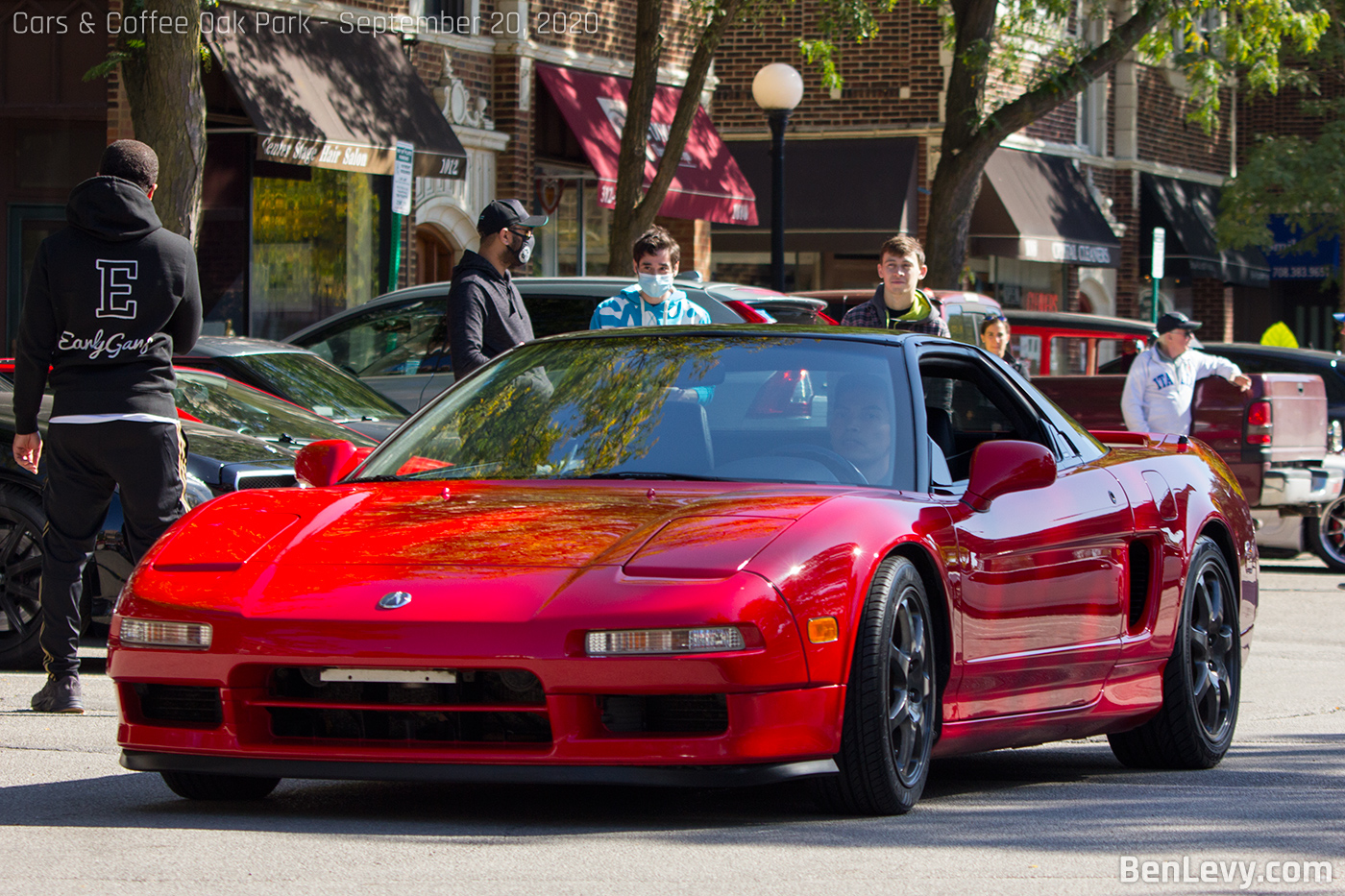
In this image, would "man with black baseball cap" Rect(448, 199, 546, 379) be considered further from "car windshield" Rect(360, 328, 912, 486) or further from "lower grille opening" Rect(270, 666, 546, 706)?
"lower grille opening" Rect(270, 666, 546, 706)

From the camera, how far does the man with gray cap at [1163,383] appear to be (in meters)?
14.2

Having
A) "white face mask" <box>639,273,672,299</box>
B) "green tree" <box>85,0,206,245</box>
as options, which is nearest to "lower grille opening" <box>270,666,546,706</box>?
"white face mask" <box>639,273,672,299</box>

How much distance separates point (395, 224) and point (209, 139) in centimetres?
421

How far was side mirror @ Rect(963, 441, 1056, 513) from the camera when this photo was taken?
18.9ft

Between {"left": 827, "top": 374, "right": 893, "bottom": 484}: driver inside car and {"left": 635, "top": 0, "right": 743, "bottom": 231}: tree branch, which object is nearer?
{"left": 827, "top": 374, "right": 893, "bottom": 484}: driver inside car

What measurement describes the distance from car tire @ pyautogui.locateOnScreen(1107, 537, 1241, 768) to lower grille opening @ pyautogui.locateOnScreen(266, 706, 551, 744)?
269cm

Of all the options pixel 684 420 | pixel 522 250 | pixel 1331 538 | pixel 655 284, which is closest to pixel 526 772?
pixel 684 420

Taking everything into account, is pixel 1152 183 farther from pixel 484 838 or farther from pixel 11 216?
pixel 484 838

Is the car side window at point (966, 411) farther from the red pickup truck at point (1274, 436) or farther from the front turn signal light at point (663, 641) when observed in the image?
the red pickup truck at point (1274, 436)

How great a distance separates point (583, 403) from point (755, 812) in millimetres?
1356

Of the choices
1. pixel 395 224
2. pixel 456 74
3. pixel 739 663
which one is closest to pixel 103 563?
pixel 739 663

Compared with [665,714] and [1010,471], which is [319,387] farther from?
[665,714]

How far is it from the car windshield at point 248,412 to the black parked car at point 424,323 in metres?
2.71

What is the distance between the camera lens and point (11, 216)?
19.1 meters
